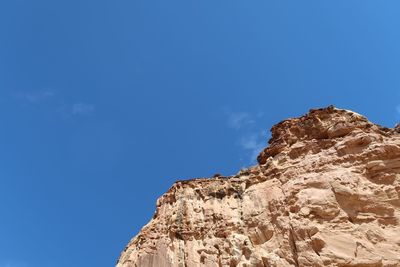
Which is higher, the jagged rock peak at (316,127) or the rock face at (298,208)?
the jagged rock peak at (316,127)

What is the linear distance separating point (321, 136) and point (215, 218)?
9.43 meters

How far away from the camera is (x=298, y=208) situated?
23781mm

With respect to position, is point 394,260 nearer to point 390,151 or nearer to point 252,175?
point 390,151

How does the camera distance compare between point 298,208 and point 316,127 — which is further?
point 316,127

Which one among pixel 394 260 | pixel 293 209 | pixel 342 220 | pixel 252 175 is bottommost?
pixel 394 260

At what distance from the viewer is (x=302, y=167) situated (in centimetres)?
2650

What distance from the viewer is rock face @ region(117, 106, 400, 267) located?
2142cm

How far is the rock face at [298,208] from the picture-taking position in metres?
21.4

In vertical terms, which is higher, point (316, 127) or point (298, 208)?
point (316, 127)

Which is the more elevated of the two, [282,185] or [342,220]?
[282,185]

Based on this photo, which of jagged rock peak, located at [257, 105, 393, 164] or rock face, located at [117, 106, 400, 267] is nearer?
rock face, located at [117, 106, 400, 267]

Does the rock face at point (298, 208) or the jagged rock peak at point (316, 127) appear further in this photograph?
the jagged rock peak at point (316, 127)

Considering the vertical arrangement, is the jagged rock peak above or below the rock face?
above

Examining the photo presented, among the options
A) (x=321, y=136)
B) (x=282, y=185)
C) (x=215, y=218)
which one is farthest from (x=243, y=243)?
(x=321, y=136)
